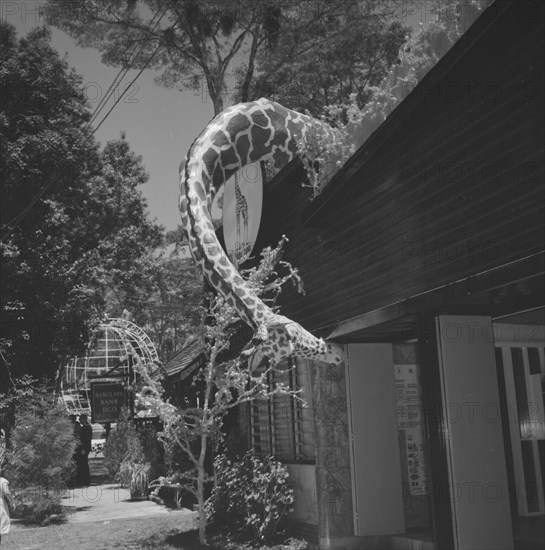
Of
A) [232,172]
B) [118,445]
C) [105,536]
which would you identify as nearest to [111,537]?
[105,536]

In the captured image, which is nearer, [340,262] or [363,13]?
[340,262]

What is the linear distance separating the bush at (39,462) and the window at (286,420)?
4518mm

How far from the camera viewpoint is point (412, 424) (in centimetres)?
1034

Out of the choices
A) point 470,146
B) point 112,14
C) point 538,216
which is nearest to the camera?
point 538,216

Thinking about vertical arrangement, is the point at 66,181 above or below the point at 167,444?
above

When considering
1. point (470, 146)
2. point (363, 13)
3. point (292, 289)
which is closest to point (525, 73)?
point (470, 146)

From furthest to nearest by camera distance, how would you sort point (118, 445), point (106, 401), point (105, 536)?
point (118, 445)
point (106, 401)
point (105, 536)

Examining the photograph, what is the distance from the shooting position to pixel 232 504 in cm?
1084

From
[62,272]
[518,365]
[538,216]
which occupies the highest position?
[62,272]

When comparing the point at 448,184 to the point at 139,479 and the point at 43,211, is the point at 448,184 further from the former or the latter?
the point at 43,211

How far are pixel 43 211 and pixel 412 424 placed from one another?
14.7m

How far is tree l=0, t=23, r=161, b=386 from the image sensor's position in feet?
65.9

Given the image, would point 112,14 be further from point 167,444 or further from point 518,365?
point 518,365

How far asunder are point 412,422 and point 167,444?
3834 mm
